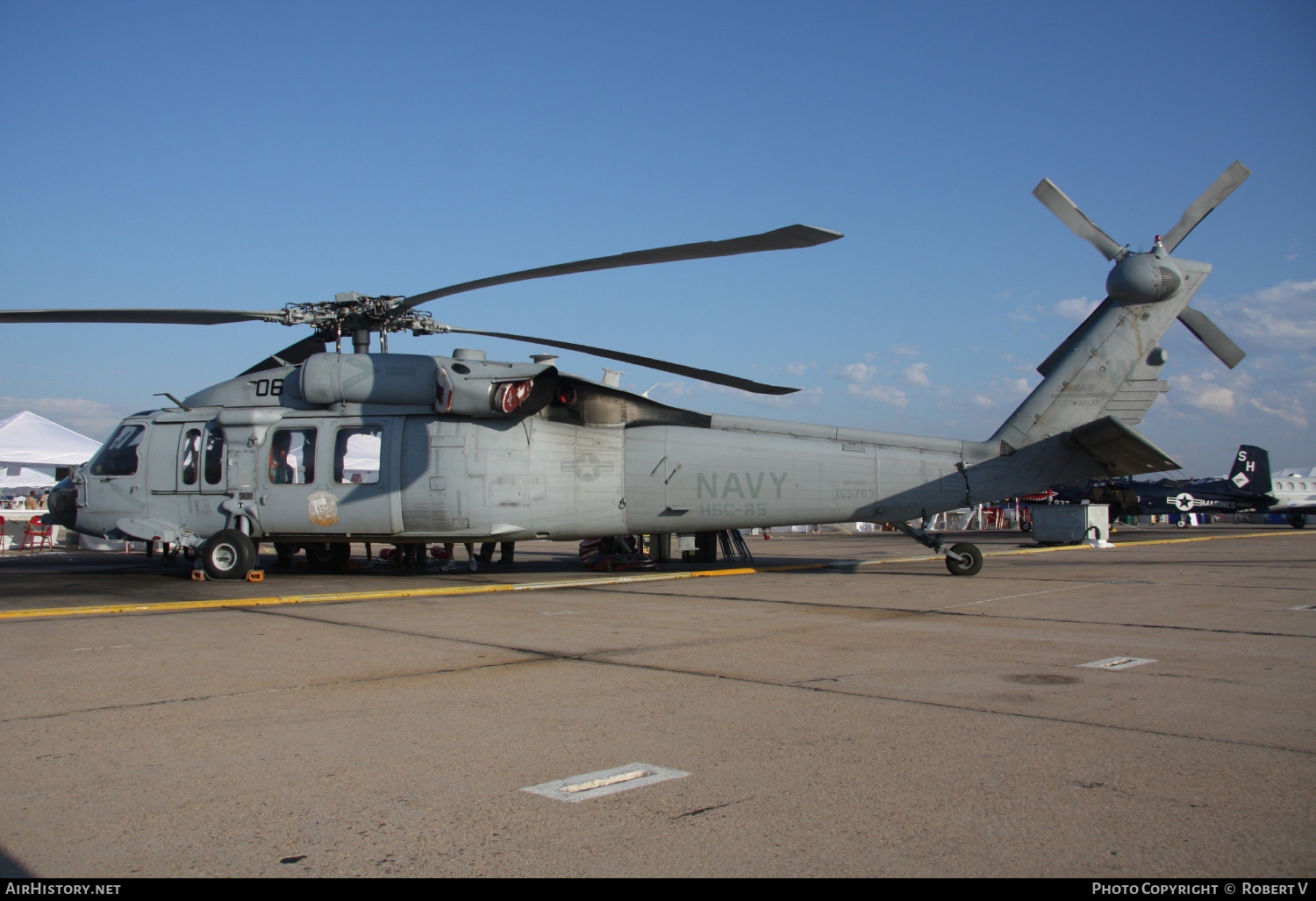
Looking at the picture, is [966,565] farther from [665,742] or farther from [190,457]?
[190,457]

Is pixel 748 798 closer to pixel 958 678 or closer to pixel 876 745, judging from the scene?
pixel 876 745

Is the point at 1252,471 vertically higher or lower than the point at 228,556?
higher

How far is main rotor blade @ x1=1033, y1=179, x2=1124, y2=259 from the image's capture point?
14539 millimetres

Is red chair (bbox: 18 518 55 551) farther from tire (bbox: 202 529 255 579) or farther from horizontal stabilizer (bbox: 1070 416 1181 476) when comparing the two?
horizontal stabilizer (bbox: 1070 416 1181 476)

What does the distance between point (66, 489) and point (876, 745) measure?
1569cm

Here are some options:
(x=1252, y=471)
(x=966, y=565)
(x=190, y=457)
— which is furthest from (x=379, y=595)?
(x=1252, y=471)

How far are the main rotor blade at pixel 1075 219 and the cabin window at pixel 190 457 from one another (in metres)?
14.6

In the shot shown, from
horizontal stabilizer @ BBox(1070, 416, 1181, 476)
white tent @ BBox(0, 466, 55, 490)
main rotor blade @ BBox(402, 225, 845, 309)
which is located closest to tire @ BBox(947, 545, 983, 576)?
horizontal stabilizer @ BBox(1070, 416, 1181, 476)

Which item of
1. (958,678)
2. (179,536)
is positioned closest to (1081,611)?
(958,678)

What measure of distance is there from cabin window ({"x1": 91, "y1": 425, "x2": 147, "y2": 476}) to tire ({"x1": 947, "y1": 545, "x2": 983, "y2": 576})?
13.6m

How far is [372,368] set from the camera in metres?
14.1

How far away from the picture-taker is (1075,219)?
14.6 metres

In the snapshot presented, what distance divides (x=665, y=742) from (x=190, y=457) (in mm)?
12890

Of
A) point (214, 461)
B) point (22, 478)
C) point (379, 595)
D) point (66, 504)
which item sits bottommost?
point (379, 595)
